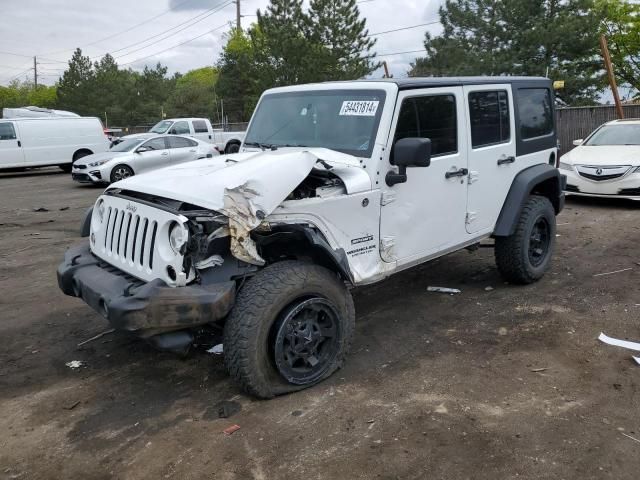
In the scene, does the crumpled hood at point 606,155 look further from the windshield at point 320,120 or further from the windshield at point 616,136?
the windshield at point 320,120

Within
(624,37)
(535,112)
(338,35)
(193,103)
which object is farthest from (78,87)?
(535,112)

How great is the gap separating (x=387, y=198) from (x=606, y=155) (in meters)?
7.35

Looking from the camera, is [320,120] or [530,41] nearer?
[320,120]

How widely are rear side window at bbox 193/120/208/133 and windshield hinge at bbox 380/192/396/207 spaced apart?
59.2 ft

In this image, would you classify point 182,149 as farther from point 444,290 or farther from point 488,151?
point 488,151

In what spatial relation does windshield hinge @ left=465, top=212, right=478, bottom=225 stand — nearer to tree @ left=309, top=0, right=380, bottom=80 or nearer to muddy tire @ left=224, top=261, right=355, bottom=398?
muddy tire @ left=224, top=261, right=355, bottom=398

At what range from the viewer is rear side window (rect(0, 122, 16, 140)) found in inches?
729

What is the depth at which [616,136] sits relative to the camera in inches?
412

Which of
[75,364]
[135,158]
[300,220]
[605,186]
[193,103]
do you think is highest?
[193,103]

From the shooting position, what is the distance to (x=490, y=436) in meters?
3.12

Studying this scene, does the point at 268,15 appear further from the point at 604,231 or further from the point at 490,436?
the point at 490,436

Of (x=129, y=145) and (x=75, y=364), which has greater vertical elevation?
(x=129, y=145)

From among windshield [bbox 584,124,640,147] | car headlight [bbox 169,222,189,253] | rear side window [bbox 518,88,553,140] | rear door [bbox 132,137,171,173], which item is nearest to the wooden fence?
windshield [bbox 584,124,640,147]

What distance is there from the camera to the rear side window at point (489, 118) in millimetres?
4840
